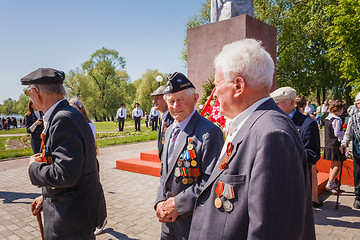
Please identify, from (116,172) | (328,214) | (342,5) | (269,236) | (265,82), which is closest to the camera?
(269,236)

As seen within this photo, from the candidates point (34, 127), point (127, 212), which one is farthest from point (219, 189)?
point (34, 127)

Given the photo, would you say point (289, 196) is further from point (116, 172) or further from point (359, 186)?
point (116, 172)

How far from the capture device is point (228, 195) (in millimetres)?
1188

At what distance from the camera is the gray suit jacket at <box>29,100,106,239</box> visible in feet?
6.32

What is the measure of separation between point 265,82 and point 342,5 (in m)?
20.9

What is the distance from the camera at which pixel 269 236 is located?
3.34ft

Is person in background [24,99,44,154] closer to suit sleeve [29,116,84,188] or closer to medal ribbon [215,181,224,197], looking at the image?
suit sleeve [29,116,84,188]

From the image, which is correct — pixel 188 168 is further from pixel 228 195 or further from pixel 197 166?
pixel 228 195

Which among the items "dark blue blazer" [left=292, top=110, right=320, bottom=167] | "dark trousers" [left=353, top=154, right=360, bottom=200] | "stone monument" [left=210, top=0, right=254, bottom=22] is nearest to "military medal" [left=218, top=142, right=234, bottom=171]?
"dark blue blazer" [left=292, top=110, right=320, bottom=167]

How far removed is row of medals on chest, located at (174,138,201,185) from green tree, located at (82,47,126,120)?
1889 inches

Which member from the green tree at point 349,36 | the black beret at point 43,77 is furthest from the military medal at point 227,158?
the green tree at point 349,36

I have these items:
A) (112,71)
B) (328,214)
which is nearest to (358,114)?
(328,214)

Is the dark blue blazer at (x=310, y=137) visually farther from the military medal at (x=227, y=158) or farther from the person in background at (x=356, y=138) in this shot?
the military medal at (x=227, y=158)

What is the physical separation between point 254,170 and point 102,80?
50234 millimetres
